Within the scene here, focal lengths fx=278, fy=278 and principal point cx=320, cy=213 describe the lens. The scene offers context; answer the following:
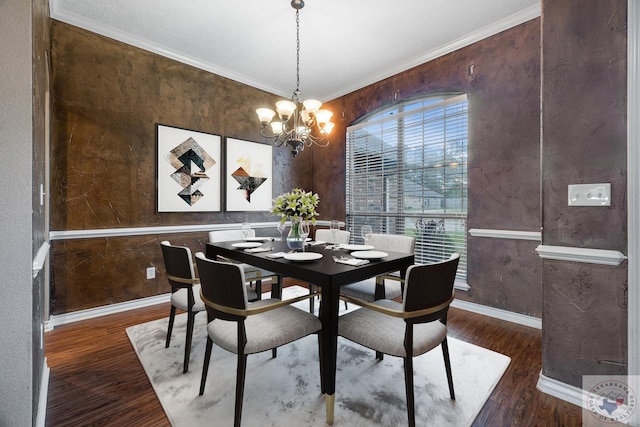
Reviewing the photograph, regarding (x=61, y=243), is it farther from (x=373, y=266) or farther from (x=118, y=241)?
(x=373, y=266)

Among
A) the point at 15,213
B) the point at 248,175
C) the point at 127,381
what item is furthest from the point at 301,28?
the point at 127,381

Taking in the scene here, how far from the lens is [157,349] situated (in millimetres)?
2211

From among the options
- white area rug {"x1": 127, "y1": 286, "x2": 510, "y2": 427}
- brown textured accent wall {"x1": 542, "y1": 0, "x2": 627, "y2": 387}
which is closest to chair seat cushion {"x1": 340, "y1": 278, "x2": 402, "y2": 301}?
white area rug {"x1": 127, "y1": 286, "x2": 510, "y2": 427}

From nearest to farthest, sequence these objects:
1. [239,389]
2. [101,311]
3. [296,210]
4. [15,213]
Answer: [15,213] → [239,389] → [296,210] → [101,311]

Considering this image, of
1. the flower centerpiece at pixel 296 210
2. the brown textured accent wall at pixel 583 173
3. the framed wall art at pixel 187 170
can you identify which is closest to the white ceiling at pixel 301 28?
the framed wall art at pixel 187 170

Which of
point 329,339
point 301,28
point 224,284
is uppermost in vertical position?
point 301,28

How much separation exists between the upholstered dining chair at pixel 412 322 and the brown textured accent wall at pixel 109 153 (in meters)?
2.65

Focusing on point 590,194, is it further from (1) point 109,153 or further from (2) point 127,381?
(1) point 109,153

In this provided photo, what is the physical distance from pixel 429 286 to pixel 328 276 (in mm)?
520

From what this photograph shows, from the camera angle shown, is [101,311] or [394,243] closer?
[394,243]

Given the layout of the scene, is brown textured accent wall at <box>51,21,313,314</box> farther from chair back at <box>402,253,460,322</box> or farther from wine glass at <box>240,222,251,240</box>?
chair back at <box>402,253,460,322</box>

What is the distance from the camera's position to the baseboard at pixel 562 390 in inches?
63.1

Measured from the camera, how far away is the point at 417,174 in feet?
11.5

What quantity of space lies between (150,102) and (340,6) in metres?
2.30
